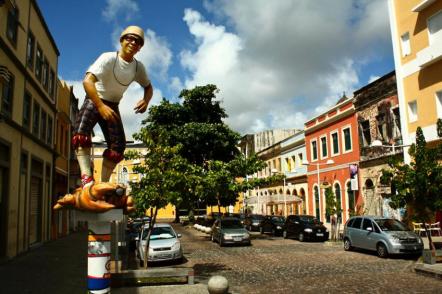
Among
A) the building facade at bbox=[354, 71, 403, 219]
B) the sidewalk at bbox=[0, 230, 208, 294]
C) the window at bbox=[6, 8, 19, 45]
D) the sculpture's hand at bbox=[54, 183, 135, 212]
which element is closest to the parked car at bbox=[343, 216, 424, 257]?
the building facade at bbox=[354, 71, 403, 219]

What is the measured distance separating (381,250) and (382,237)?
545mm

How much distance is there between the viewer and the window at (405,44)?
977 inches

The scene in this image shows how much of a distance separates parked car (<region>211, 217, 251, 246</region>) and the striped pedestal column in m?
19.2

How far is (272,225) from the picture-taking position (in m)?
32.0

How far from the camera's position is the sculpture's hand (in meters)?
4.96

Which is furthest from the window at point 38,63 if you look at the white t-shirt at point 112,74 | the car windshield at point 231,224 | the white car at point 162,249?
the white t-shirt at point 112,74

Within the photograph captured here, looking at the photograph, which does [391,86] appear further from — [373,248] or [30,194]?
[30,194]

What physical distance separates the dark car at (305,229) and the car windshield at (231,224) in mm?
3771

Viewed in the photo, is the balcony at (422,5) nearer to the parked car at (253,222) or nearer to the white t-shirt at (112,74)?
the parked car at (253,222)

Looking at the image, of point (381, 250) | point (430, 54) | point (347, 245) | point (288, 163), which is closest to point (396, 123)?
point (430, 54)

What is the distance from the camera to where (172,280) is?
41.3 ft

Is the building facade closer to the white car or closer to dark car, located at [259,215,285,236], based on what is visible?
dark car, located at [259,215,285,236]

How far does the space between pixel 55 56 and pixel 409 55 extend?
21.8 metres

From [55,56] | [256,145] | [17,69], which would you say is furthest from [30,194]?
[256,145]
